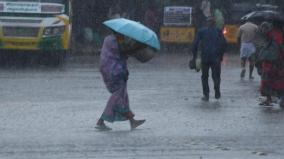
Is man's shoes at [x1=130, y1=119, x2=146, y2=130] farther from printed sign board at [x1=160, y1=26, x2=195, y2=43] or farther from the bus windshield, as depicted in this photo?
printed sign board at [x1=160, y1=26, x2=195, y2=43]

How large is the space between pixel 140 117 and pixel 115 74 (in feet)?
6.15

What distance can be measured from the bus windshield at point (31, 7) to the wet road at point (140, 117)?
9.15 feet

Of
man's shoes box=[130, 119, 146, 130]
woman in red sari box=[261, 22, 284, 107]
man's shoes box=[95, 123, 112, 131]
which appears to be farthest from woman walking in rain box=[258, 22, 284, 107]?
man's shoes box=[95, 123, 112, 131]

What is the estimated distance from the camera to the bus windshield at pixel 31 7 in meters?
27.5

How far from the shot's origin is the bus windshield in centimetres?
2745

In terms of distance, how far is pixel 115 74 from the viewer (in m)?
14.6

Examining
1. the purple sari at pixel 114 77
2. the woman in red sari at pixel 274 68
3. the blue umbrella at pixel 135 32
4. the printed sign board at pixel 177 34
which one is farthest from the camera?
the printed sign board at pixel 177 34

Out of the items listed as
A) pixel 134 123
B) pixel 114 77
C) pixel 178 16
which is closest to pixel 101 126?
pixel 134 123

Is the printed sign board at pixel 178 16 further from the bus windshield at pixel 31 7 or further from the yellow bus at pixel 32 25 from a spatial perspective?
the bus windshield at pixel 31 7

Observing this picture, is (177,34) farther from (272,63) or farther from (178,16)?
(272,63)

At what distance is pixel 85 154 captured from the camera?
480 inches

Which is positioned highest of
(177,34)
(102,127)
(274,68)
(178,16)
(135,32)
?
(135,32)

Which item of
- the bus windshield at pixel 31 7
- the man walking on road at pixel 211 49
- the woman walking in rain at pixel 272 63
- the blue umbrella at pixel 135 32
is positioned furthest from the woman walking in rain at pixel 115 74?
the bus windshield at pixel 31 7

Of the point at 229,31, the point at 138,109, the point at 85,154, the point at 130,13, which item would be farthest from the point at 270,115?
the point at 130,13
